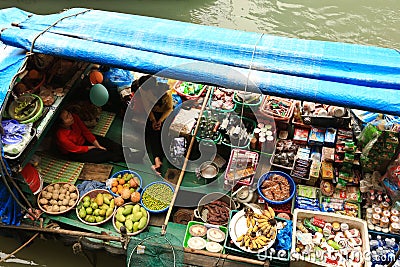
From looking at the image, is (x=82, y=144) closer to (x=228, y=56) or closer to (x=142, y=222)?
(x=142, y=222)

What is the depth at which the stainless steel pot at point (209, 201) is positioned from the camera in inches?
187

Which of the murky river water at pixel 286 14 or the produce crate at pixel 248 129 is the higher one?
the produce crate at pixel 248 129

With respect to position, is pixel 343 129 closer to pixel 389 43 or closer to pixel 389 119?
pixel 389 119

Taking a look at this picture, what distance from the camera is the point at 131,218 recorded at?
474cm

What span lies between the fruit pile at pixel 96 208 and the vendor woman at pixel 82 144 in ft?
2.00

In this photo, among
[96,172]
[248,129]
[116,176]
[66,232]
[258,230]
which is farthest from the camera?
[248,129]

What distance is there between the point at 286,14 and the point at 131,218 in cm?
595

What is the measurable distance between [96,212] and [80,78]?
70.5 inches

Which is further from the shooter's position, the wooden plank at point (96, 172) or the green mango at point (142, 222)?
the wooden plank at point (96, 172)

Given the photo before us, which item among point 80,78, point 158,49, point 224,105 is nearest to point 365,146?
point 224,105

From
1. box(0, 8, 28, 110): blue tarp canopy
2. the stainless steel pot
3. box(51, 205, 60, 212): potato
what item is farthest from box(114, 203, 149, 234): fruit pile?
box(0, 8, 28, 110): blue tarp canopy

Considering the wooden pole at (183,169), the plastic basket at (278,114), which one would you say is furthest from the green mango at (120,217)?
the plastic basket at (278,114)

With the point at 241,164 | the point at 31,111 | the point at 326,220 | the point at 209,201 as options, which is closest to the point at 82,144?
the point at 31,111

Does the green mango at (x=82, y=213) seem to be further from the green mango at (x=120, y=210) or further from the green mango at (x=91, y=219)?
the green mango at (x=120, y=210)
